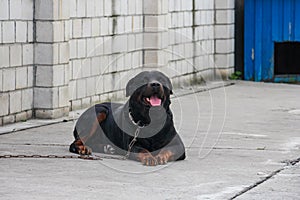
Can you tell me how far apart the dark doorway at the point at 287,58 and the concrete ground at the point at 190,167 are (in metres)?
5.08

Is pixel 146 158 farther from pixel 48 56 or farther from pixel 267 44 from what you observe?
pixel 267 44

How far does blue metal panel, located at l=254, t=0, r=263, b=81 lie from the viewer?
1669 cm

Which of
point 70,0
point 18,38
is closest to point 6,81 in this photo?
point 18,38

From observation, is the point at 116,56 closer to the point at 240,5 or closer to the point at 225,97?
the point at 225,97

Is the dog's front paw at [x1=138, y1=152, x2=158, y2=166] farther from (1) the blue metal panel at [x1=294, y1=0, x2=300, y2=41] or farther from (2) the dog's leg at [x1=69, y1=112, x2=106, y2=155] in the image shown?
(1) the blue metal panel at [x1=294, y1=0, x2=300, y2=41]

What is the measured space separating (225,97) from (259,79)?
2.86 m

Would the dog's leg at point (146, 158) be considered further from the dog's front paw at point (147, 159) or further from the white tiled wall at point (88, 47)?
the white tiled wall at point (88, 47)

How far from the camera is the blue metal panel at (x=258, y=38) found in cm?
1669

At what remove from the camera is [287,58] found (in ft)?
56.8

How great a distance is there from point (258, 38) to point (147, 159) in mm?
9133

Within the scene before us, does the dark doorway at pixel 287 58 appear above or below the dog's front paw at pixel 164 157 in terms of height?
above

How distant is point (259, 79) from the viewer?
16797 millimetres

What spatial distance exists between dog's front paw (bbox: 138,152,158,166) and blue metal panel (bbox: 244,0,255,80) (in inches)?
357

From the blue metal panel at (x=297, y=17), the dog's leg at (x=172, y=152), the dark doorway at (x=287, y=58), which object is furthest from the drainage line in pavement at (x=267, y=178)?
the dark doorway at (x=287, y=58)
